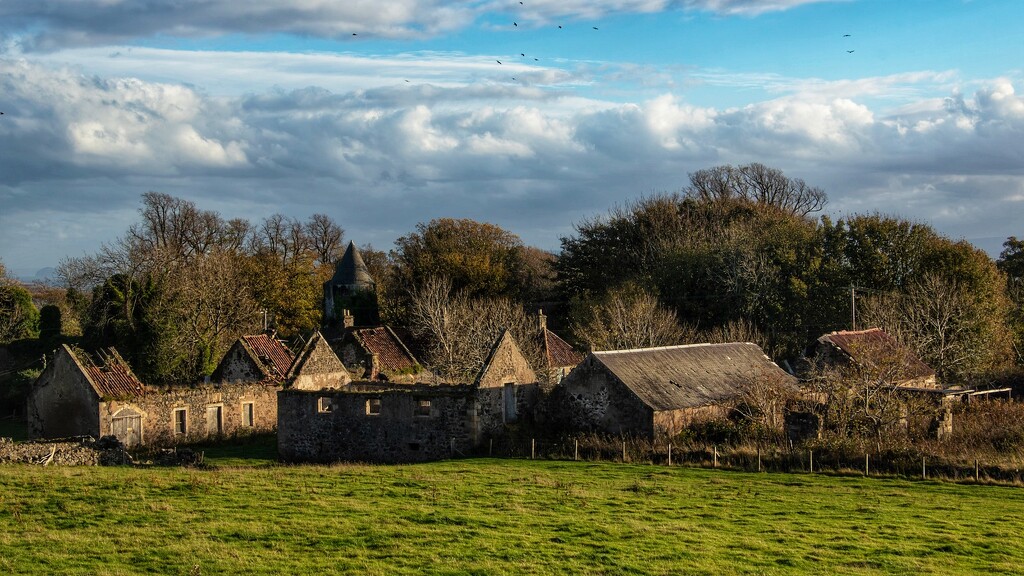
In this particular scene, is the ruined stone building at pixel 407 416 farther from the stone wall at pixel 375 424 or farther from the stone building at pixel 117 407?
the stone building at pixel 117 407

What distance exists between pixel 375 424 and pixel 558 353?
22259 mm

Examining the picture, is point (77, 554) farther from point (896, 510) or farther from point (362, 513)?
point (896, 510)

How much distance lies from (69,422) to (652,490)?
24.1 m

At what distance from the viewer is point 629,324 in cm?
4997

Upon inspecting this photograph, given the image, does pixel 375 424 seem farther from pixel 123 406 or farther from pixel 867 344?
pixel 867 344

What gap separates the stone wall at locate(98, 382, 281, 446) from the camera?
3531 cm

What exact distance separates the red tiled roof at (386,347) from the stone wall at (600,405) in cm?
1691

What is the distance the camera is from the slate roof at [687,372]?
3138 centimetres

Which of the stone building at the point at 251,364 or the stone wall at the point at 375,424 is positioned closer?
the stone wall at the point at 375,424

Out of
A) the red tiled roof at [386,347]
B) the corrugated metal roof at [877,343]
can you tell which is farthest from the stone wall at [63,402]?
the corrugated metal roof at [877,343]

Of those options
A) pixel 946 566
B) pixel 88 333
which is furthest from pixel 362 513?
pixel 88 333

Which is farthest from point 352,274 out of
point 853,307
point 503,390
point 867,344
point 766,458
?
point 766,458

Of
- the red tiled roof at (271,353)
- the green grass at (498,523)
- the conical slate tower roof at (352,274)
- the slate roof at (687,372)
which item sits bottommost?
the green grass at (498,523)

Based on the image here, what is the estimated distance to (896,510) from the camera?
66.7 feet
